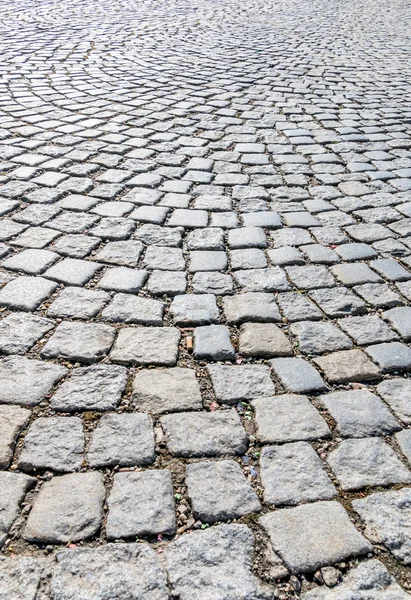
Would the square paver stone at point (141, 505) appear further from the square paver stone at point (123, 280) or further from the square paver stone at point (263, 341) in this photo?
the square paver stone at point (123, 280)

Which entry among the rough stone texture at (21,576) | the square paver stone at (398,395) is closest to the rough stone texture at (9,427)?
the rough stone texture at (21,576)

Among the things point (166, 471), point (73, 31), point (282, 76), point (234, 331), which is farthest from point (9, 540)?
point (73, 31)

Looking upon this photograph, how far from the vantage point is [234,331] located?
284 centimetres

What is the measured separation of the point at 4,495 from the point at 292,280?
1.88 metres

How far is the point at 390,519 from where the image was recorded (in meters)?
1.91

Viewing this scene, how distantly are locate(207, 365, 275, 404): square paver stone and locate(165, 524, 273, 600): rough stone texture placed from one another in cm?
64

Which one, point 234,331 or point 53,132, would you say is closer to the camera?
point 234,331

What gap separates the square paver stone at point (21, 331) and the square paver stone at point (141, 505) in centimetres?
88

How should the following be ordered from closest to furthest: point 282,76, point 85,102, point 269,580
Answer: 1. point 269,580
2. point 85,102
3. point 282,76

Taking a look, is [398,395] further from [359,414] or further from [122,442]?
[122,442]

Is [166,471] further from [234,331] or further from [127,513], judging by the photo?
[234,331]

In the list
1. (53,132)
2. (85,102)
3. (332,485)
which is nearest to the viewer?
(332,485)

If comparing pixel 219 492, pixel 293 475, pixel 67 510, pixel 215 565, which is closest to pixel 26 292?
pixel 67 510

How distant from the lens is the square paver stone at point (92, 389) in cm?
233
